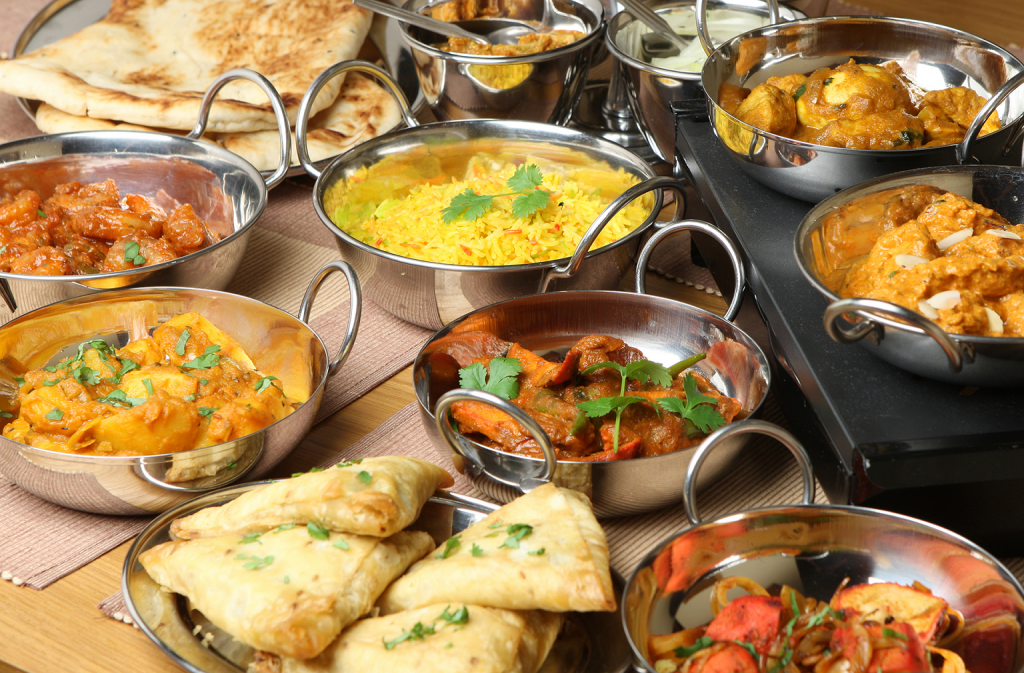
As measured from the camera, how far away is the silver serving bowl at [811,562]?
1007 mm

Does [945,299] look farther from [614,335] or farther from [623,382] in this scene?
[614,335]

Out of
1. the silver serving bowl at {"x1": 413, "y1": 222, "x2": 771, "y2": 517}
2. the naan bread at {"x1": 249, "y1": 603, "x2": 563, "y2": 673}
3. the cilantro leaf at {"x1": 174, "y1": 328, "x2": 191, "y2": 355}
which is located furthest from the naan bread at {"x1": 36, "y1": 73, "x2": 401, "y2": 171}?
the naan bread at {"x1": 249, "y1": 603, "x2": 563, "y2": 673}

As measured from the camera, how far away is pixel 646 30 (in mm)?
2359

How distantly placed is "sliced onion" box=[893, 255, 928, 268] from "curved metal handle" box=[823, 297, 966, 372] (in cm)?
16

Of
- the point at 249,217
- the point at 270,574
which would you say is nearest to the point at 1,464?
the point at 270,574

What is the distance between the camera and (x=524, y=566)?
101cm

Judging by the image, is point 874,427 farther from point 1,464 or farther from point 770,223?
point 1,464

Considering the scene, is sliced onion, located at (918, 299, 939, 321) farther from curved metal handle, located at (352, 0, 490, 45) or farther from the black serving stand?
curved metal handle, located at (352, 0, 490, 45)

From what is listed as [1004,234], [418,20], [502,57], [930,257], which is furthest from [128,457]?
[418,20]

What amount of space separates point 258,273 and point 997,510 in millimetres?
1540

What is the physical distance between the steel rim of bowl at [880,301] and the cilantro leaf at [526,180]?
74cm

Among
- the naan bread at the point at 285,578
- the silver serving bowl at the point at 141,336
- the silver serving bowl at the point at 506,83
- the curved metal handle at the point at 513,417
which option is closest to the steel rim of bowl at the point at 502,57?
the silver serving bowl at the point at 506,83

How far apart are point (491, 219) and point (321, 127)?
0.79 m

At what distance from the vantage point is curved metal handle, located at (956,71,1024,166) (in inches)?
56.0
